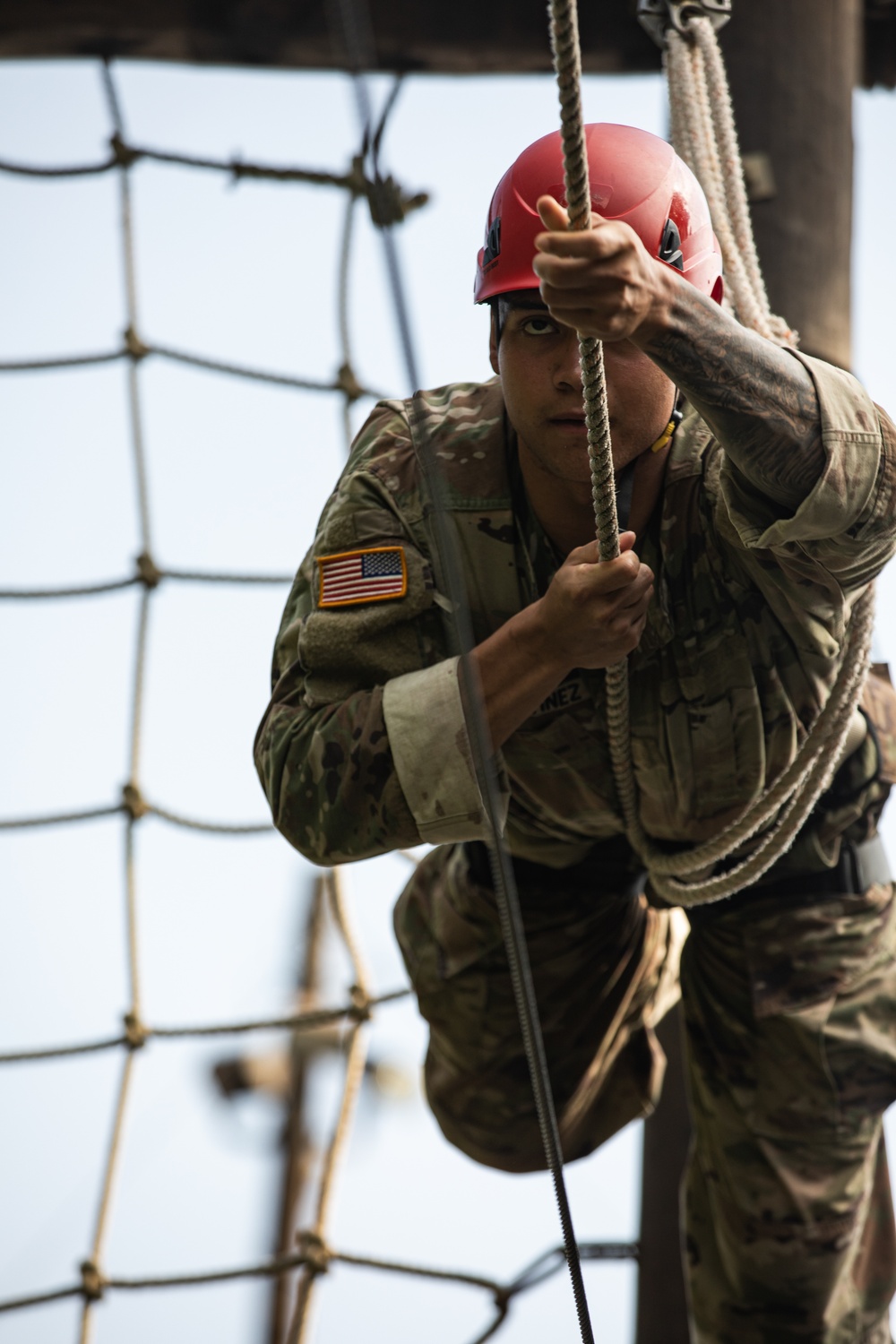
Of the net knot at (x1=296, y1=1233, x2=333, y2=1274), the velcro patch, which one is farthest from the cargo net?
the velcro patch

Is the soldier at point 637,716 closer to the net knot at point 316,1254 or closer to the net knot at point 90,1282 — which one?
the net knot at point 316,1254

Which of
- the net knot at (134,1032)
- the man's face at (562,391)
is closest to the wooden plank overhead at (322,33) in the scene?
the man's face at (562,391)

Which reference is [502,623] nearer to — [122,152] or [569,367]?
[569,367]

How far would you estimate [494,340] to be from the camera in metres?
1.34

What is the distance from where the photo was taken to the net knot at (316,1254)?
2164mm

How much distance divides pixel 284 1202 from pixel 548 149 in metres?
3.06

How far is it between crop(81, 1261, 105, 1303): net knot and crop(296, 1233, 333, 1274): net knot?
27 cm

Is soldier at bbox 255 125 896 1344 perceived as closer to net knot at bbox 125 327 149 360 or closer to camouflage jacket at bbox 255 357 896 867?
camouflage jacket at bbox 255 357 896 867

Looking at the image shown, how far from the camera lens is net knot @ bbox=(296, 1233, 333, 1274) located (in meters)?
2.16

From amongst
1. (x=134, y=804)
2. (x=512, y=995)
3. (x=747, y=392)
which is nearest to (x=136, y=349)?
(x=134, y=804)

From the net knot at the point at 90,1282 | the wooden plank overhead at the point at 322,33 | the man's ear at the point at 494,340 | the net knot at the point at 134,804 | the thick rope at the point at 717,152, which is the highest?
the wooden plank overhead at the point at 322,33

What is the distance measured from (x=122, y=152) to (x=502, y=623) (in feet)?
4.62

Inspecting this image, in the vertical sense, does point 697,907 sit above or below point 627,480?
below

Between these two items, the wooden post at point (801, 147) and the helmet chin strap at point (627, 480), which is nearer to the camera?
→ the helmet chin strap at point (627, 480)
